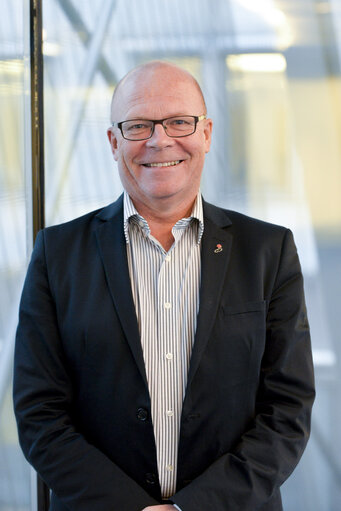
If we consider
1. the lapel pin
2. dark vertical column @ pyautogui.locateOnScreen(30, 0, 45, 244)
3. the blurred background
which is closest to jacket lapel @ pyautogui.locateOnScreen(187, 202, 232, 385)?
the lapel pin

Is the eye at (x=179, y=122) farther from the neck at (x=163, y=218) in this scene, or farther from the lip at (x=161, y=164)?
the neck at (x=163, y=218)

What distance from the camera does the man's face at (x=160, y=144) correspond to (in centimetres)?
161

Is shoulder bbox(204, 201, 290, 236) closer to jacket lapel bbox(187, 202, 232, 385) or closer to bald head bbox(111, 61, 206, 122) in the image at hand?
jacket lapel bbox(187, 202, 232, 385)

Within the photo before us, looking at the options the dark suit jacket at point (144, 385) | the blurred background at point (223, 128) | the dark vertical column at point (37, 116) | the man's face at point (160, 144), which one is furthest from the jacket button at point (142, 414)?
the dark vertical column at point (37, 116)

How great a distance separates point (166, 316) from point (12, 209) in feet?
3.49

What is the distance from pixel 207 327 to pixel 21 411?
1.74 feet

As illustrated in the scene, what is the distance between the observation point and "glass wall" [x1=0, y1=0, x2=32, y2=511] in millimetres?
2393

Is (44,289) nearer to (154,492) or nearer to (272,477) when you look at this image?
(154,492)

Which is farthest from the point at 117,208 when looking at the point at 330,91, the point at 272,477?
the point at 330,91

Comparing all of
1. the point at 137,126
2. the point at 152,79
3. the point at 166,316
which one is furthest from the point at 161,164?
the point at 166,316

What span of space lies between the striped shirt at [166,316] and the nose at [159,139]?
0.20 meters

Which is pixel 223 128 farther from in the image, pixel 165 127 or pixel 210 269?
pixel 210 269

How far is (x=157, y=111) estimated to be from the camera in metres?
1.62

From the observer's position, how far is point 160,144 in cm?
160
